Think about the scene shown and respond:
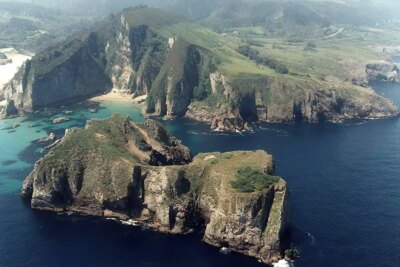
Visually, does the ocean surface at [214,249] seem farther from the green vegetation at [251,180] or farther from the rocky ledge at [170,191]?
the green vegetation at [251,180]

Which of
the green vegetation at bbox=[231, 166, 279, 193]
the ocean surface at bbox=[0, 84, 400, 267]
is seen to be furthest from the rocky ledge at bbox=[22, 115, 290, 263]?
the ocean surface at bbox=[0, 84, 400, 267]

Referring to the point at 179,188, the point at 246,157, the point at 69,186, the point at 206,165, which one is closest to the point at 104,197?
the point at 69,186

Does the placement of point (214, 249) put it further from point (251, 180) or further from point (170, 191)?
point (170, 191)

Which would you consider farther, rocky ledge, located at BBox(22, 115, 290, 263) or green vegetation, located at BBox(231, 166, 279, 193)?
green vegetation, located at BBox(231, 166, 279, 193)

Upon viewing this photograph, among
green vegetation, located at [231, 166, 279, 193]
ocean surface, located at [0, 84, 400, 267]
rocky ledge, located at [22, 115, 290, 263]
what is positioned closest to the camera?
ocean surface, located at [0, 84, 400, 267]

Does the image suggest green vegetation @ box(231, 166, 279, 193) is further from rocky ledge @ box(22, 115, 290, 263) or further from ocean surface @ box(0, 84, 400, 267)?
ocean surface @ box(0, 84, 400, 267)

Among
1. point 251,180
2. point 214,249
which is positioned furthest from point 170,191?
point 251,180
